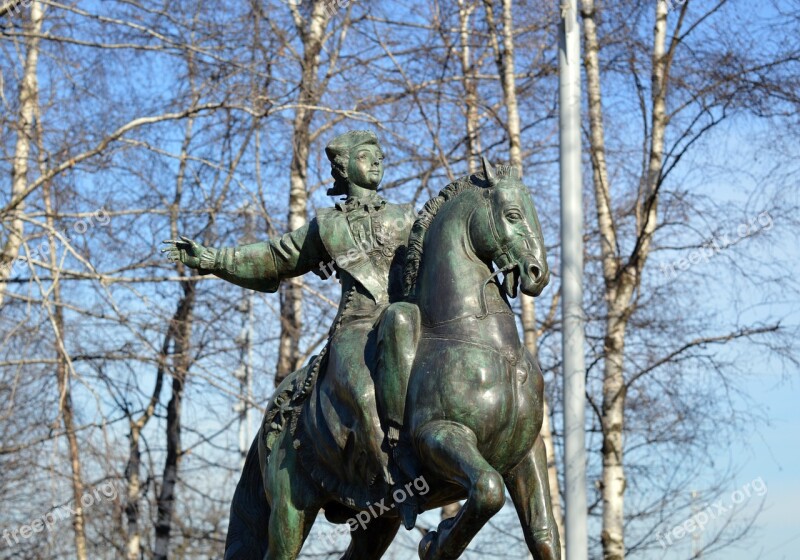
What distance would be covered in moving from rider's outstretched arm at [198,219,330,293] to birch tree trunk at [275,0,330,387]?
20.7 feet

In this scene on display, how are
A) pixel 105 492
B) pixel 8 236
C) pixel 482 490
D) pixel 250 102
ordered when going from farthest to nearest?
pixel 250 102, pixel 8 236, pixel 105 492, pixel 482 490

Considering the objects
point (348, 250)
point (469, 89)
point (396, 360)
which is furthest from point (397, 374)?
point (469, 89)

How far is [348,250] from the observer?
219 inches

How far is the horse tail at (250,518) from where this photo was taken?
5.74m

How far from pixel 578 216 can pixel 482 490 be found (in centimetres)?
496

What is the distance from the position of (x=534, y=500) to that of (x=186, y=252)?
6.27ft

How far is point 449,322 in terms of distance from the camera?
495cm

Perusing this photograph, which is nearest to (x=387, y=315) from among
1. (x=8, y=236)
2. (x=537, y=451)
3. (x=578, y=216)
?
(x=537, y=451)

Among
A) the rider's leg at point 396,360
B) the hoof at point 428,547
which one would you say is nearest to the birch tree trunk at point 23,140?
the rider's leg at point 396,360

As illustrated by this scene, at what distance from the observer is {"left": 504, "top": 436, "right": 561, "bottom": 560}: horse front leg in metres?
5.02

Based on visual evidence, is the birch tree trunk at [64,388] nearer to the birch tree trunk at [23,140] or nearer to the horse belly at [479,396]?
the birch tree trunk at [23,140]

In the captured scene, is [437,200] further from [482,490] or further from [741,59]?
[741,59]

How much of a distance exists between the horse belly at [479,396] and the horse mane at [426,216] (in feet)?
1.07

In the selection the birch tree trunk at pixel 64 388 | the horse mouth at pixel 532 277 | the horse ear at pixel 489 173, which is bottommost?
the horse mouth at pixel 532 277
